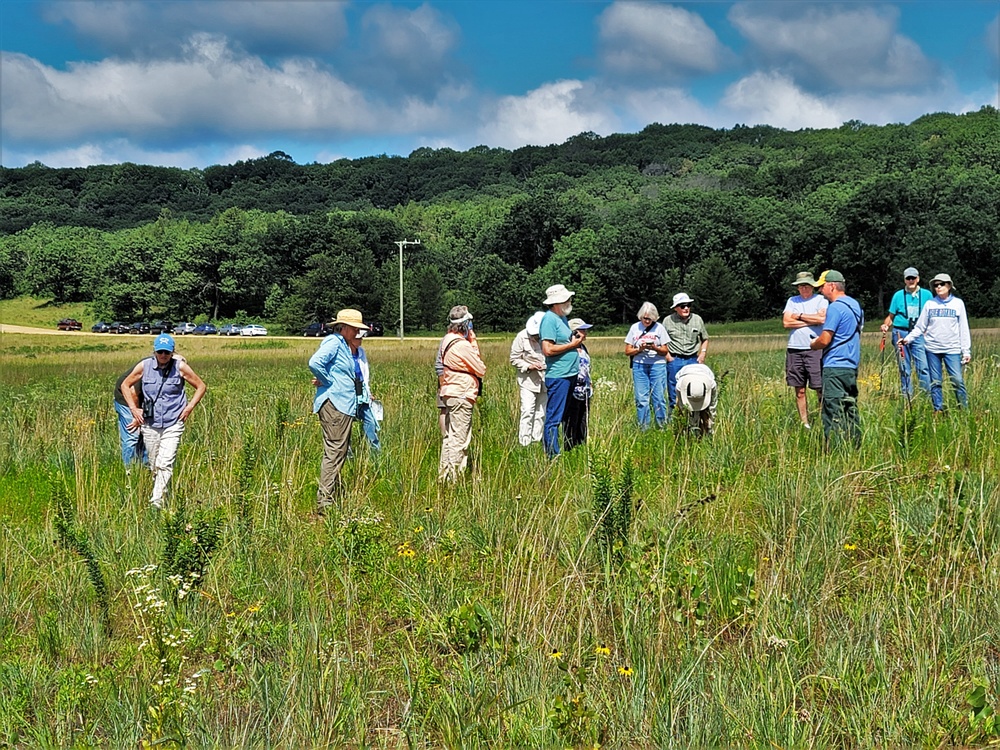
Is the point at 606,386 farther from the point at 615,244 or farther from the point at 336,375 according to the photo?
the point at 615,244

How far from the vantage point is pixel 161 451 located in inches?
312

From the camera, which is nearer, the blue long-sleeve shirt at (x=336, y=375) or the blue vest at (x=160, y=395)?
the blue long-sleeve shirt at (x=336, y=375)

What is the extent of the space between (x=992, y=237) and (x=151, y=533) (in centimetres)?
6823

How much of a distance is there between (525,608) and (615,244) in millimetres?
74794

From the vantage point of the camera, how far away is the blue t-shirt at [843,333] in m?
8.37

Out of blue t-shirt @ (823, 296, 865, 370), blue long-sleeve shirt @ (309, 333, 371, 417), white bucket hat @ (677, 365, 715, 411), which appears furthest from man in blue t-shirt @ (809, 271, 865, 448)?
blue long-sleeve shirt @ (309, 333, 371, 417)

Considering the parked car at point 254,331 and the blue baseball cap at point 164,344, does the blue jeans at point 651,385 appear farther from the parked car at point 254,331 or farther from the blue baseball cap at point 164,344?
the parked car at point 254,331

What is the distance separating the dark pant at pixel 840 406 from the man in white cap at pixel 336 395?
4.01 m

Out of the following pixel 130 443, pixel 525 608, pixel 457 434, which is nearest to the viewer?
pixel 525 608

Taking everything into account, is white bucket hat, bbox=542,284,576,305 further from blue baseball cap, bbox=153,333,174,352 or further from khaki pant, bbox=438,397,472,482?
blue baseball cap, bbox=153,333,174,352

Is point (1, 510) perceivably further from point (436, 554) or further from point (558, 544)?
point (558, 544)

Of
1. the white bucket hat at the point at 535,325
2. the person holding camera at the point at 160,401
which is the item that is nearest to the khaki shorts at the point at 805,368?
the white bucket hat at the point at 535,325

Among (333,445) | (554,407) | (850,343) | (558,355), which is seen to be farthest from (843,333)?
(333,445)

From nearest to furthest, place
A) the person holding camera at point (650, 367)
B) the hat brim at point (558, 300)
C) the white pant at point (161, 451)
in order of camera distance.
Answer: the white pant at point (161, 451), the hat brim at point (558, 300), the person holding camera at point (650, 367)
